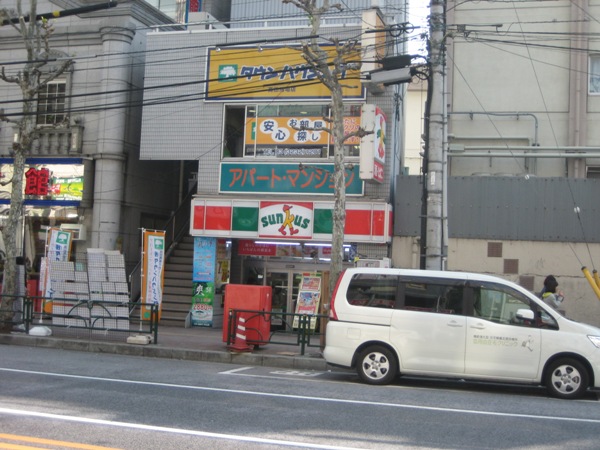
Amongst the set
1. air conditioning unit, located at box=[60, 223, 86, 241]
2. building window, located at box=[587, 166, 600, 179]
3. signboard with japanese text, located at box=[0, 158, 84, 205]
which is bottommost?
air conditioning unit, located at box=[60, 223, 86, 241]

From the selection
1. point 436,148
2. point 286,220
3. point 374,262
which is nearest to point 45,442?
point 436,148

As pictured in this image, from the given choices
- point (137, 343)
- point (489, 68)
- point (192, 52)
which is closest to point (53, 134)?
point (192, 52)

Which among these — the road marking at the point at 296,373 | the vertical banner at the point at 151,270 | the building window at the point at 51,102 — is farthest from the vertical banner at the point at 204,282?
the road marking at the point at 296,373

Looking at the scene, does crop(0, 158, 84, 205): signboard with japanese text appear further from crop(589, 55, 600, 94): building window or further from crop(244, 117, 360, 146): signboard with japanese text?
crop(589, 55, 600, 94): building window

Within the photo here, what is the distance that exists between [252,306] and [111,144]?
29.5 ft

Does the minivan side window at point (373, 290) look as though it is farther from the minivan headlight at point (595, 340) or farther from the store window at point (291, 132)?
the store window at point (291, 132)

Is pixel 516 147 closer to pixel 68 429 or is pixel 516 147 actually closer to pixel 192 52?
pixel 192 52

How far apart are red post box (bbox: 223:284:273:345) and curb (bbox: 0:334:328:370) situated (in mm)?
594

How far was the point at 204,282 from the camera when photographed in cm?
1984

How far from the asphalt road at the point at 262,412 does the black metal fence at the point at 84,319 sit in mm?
3220

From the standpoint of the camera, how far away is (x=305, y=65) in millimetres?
19344

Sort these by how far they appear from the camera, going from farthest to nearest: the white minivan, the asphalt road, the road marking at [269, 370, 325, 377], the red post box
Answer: the red post box < the road marking at [269, 370, 325, 377] < the white minivan < the asphalt road

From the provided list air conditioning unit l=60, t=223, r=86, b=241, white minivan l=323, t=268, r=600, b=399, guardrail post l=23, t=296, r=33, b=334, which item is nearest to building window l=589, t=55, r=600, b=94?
white minivan l=323, t=268, r=600, b=399

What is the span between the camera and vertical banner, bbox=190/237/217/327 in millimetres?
19797
